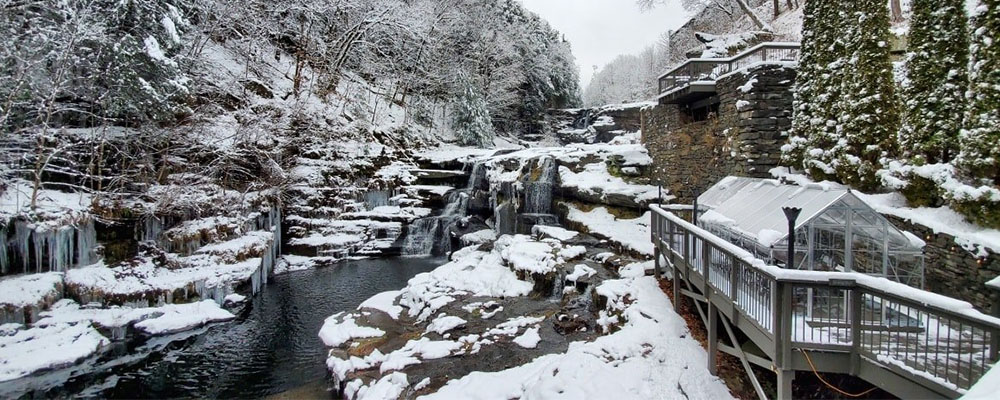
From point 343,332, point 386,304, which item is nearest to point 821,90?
point 386,304

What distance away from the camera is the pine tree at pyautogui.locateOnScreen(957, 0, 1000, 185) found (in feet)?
16.5

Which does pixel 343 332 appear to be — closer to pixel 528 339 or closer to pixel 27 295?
pixel 528 339

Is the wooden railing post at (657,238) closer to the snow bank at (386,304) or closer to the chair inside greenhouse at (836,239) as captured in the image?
the chair inside greenhouse at (836,239)

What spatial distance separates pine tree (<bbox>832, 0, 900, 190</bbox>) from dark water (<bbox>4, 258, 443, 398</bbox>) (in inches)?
405

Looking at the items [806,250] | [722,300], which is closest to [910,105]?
[806,250]

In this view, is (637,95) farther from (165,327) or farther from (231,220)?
(165,327)

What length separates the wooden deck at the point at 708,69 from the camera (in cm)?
1029

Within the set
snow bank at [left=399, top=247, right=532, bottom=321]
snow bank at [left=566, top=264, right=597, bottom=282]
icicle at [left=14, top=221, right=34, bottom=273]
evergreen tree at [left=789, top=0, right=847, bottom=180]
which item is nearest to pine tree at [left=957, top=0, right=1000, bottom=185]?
evergreen tree at [left=789, top=0, right=847, bottom=180]

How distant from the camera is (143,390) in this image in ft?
25.0

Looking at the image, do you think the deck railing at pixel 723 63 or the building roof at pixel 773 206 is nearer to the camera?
the building roof at pixel 773 206

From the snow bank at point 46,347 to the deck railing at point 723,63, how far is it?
50.5 feet

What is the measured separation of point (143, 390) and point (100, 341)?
2197 millimetres

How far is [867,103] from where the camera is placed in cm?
753

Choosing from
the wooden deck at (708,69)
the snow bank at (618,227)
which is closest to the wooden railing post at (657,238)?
the snow bank at (618,227)
